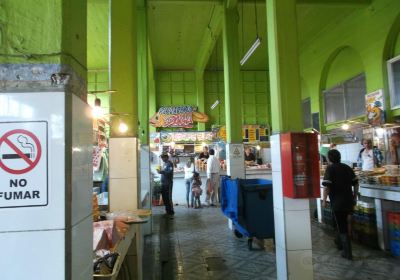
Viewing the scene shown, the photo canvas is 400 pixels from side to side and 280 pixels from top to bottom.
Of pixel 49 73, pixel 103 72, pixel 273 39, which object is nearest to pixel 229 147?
pixel 273 39

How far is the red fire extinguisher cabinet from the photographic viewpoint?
381 centimetres

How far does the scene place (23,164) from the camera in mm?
1087

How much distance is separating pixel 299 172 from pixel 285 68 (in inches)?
52.9

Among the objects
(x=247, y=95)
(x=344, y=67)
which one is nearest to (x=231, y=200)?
(x=344, y=67)

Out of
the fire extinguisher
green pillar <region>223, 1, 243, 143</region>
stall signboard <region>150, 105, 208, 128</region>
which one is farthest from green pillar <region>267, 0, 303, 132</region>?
stall signboard <region>150, 105, 208, 128</region>

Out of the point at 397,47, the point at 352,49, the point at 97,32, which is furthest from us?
the point at 97,32

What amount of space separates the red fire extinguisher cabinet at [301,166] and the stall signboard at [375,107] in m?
6.10

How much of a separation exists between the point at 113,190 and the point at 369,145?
6267 mm

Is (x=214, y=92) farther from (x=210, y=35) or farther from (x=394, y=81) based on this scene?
(x=394, y=81)

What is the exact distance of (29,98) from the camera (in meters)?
1.10

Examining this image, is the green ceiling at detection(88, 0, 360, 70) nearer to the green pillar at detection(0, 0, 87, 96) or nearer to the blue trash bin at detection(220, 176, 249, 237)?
the blue trash bin at detection(220, 176, 249, 237)

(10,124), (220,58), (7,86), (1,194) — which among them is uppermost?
(220,58)

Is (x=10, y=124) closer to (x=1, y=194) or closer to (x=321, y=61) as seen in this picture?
(x=1, y=194)

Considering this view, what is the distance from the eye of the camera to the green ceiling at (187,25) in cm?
949
